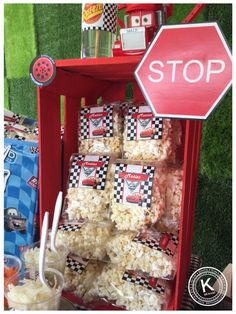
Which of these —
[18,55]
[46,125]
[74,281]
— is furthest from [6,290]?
[18,55]

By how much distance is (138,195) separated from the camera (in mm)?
1044

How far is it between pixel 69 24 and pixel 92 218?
1.47 meters

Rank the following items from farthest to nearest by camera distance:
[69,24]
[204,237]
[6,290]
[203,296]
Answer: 1. [69,24]
2. [204,237]
3. [203,296]
4. [6,290]

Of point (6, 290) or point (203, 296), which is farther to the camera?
point (203, 296)

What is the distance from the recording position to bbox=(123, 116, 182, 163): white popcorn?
108 centimetres

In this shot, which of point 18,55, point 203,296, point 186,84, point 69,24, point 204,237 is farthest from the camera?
point 18,55

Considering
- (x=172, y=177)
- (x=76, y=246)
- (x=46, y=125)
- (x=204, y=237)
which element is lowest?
(x=204, y=237)

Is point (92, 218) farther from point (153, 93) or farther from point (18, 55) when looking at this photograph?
point (18, 55)

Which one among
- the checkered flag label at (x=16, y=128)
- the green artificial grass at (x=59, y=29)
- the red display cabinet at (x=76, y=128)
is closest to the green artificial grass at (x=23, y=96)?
the green artificial grass at (x=59, y=29)

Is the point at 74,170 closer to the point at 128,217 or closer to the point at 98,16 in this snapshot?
the point at 128,217

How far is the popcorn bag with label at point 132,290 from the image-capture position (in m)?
1.00

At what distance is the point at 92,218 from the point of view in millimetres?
1120

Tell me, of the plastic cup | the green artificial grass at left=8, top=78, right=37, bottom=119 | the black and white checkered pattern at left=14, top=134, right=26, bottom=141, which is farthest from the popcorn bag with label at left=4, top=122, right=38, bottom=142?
the green artificial grass at left=8, top=78, right=37, bottom=119

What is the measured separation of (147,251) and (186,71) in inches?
22.7
